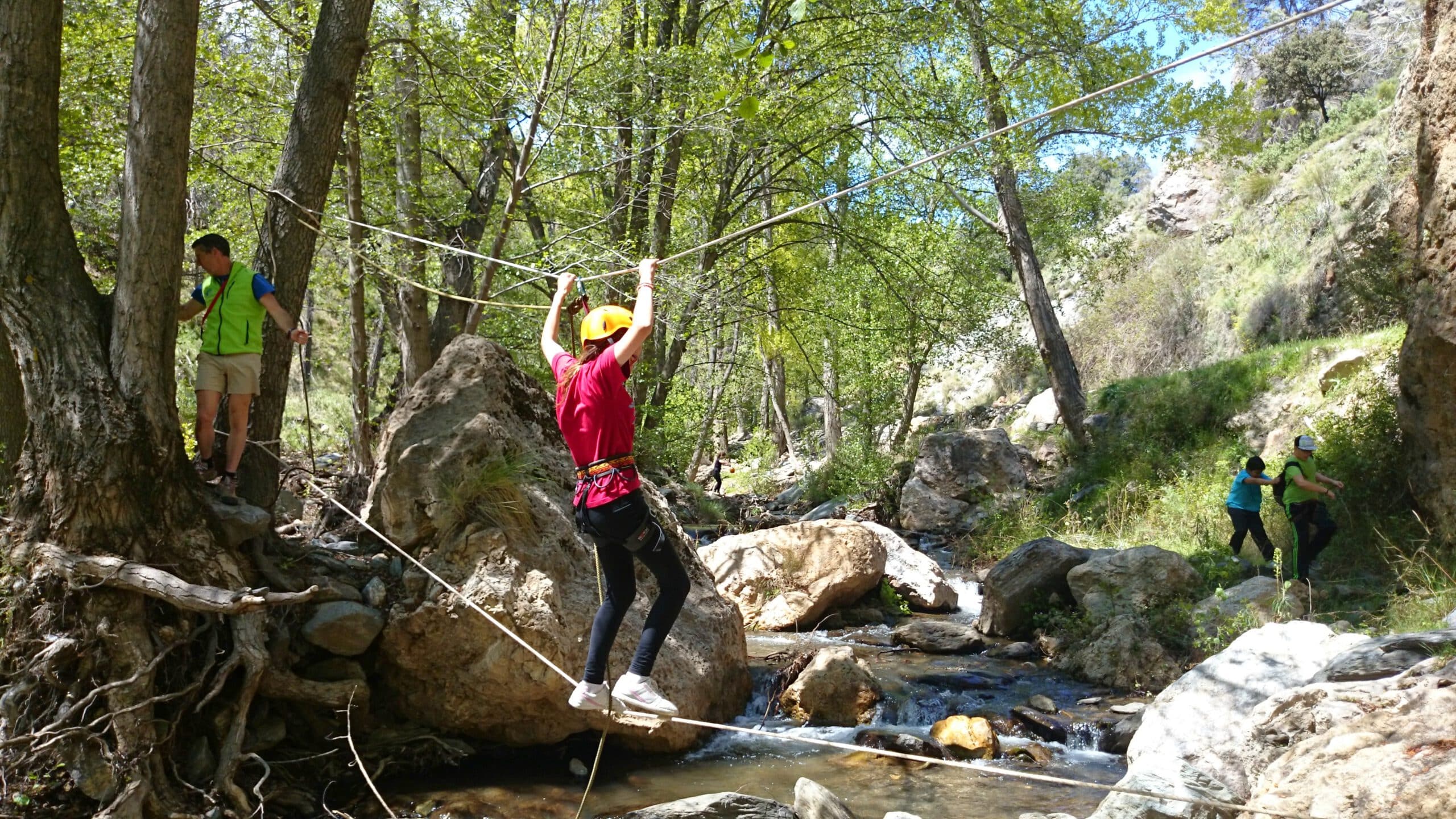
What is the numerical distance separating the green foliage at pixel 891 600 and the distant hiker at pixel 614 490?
7.73 metres

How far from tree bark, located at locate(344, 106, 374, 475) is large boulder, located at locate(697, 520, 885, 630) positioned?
4.23m

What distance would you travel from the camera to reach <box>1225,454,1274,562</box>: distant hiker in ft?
36.4

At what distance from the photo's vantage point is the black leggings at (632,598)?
491 centimetres

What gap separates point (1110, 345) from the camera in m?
28.2

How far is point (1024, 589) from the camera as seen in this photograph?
11.1m

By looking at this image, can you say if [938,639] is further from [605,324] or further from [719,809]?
[605,324]

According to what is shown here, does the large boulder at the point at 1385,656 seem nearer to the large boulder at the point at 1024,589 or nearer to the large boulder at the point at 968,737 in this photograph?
the large boulder at the point at 968,737

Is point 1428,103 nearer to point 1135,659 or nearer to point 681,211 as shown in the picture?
point 1135,659

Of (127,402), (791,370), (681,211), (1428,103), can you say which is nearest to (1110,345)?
(791,370)

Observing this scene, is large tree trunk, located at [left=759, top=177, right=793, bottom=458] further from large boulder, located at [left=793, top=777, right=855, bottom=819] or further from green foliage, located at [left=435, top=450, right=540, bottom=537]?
large boulder, located at [left=793, top=777, right=855, bottom=819]

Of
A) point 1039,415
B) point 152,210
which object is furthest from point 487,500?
point 1039,415

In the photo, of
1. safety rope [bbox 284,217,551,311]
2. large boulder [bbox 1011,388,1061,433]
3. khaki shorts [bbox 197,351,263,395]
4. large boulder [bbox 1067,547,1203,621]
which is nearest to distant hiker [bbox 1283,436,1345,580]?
large boulder [bbox 1067,547,1203,621]

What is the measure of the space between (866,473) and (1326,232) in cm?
1093

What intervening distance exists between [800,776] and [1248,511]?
266 inches
